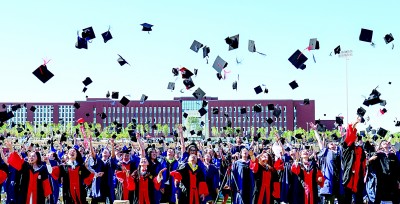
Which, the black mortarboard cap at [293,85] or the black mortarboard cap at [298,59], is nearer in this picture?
the black mortarboard cap at [298,59]

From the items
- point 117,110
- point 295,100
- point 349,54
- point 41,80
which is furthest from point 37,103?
point 41,80

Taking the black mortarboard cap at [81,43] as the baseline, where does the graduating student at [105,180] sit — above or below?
below

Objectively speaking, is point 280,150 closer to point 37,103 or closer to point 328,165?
point 328,165

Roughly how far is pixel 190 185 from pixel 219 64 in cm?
685

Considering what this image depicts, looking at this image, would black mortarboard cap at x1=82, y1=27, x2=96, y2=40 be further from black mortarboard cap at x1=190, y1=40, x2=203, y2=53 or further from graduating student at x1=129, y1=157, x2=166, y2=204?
graduating student at x1=129, y1=157, x2=166, y2=204

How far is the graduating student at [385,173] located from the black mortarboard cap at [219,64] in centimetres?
569

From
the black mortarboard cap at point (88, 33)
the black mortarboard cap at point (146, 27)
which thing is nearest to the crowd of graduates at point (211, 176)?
the black mortarboard cap at point (88, 33)

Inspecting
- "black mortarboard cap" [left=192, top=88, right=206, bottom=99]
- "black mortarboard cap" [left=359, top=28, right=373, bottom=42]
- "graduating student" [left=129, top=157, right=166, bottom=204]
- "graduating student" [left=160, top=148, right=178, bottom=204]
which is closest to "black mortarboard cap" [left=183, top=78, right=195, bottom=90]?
"black mortarboard cap" [left=192, top=88, right=206, bottom=99]

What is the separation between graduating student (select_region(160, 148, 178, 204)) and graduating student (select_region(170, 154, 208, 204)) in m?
2.28

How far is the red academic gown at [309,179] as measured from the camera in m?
10.3

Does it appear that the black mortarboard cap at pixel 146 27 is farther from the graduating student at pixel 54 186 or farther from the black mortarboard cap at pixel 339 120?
the black mortarboard cap at pixel 339 120

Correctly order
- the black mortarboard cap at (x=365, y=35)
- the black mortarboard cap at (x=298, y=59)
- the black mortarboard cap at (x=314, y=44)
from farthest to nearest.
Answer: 1. the black mortarboard cap at (x=314, y=44)
2. the black mortarboard cap at (x=298, y=59)
3. the black mortarboard cap at (x=365, y=35)

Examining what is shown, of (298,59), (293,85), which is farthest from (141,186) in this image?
(293,85)

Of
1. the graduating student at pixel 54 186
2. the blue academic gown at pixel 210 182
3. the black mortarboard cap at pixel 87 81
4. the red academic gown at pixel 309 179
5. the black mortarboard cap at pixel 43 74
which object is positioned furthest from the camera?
the black mortarboard cap at pixel 87 81
